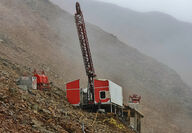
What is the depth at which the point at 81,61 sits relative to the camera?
6562cm

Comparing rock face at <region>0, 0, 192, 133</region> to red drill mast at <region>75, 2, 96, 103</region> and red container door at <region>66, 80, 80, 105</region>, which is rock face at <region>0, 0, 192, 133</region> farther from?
red container door at <region>66, 80, 80, 105</region>

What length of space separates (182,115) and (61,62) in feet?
101

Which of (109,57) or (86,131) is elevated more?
(109,57)

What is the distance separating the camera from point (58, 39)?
70375mm

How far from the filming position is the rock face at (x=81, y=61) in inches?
2036

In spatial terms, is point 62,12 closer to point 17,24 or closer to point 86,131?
point 17,24

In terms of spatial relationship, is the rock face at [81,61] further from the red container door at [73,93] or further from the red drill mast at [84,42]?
the red container door at [73,93]

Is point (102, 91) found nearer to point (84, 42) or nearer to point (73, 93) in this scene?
point (73, 93)

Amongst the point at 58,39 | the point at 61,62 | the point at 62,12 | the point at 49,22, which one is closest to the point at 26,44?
the point at 61,62

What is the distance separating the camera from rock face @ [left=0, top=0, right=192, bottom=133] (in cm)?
5172

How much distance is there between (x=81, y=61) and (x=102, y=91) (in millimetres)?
39516

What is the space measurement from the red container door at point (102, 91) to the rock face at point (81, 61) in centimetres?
1689

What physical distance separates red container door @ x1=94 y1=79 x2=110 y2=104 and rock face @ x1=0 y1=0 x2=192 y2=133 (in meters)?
16.9

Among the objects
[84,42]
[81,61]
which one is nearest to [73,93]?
[84,42]
